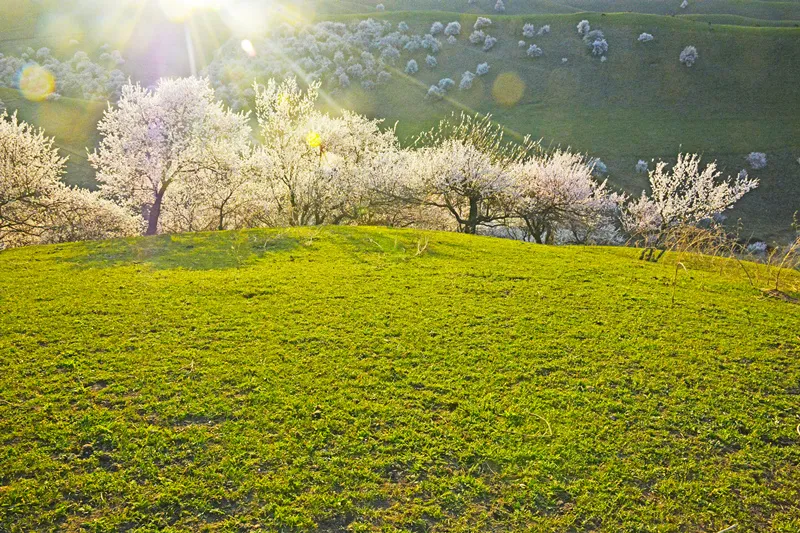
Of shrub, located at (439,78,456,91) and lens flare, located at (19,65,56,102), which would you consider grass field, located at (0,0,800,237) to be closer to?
shrub, located at (439,78,456,91)

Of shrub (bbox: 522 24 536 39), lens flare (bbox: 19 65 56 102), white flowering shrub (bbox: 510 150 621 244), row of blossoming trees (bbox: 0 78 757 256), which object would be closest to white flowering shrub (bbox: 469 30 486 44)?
shrub (bbox: 522 24 536 39)

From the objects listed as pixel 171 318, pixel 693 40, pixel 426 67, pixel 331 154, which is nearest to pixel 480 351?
pixel 171 318

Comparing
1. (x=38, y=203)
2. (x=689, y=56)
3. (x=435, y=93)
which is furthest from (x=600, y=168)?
(x=38, y=203)

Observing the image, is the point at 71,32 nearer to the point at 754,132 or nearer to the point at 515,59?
the point at 515,59

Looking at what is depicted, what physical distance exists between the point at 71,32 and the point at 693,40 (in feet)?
463

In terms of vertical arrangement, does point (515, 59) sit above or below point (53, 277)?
above

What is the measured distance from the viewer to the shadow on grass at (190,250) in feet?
41.0

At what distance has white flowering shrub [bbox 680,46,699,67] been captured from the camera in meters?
81.4

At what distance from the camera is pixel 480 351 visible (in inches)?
310

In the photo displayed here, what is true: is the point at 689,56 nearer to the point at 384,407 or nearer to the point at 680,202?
the point at 680,202

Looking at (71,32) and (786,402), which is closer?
(786,402)

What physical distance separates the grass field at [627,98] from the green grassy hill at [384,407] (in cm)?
6080

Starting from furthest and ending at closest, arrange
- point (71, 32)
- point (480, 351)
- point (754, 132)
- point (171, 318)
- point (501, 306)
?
point (71, 32) → point (754, 132) → point (501, 306) → point (171, 318) → point (480, 351)

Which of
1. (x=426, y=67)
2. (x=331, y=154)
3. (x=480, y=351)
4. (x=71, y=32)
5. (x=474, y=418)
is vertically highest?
(x=71, y=32)
